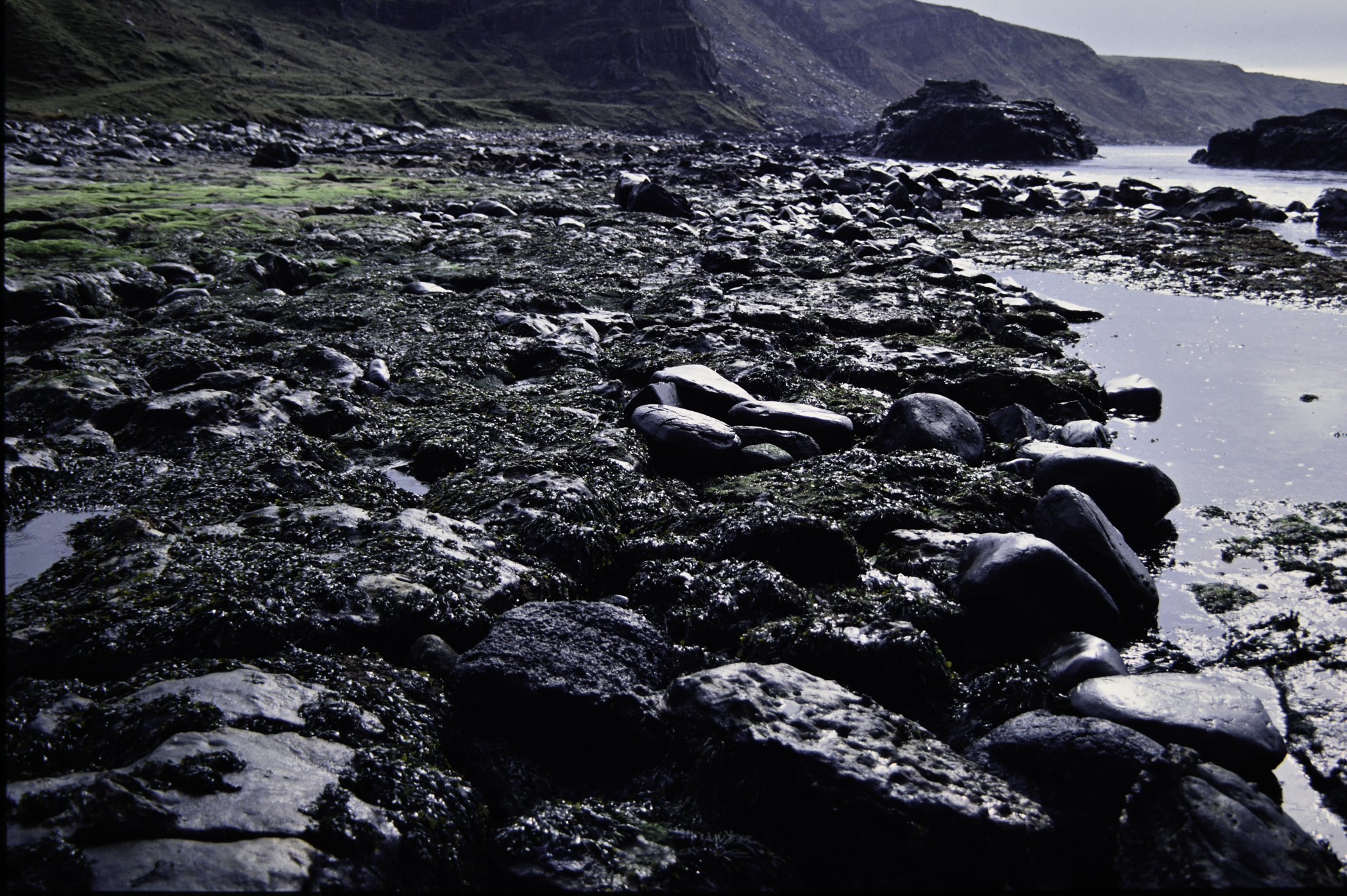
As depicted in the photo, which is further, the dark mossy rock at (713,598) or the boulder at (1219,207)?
the boulder at (1219,207)

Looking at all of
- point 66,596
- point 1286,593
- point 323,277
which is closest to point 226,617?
point 66,596

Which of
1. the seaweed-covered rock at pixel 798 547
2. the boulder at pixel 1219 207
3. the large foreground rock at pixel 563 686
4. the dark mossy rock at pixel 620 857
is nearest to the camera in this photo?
the dark mossy rock at pixel 620 857

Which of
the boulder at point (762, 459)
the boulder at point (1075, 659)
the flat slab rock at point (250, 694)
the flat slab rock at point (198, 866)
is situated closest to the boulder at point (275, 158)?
the boulder at point (762, 459)

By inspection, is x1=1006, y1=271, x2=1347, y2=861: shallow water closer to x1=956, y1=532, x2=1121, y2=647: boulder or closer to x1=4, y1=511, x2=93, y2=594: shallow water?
x1=956, y1=532, x2=1121, y2=647: boulder

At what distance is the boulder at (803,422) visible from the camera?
396cm

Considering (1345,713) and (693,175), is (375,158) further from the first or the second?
(1345,713)

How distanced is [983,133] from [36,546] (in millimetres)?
45774

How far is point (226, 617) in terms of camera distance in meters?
2.22

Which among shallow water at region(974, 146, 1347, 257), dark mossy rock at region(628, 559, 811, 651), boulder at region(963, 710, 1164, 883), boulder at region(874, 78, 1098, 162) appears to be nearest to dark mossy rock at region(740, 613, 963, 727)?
dark mossy rock at region(628, 559, 811, 651)

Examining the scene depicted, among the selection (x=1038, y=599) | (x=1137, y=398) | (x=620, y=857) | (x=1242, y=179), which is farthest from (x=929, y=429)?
(x=1242, y=179)

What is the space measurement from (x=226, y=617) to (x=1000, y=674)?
2366 millimetres

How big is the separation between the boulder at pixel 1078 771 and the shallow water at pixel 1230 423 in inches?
22.4

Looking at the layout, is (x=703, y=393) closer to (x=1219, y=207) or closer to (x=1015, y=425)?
(x=1015, y=425)

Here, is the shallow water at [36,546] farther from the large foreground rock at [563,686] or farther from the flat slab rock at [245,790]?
the large foreground rock at [563,686]
